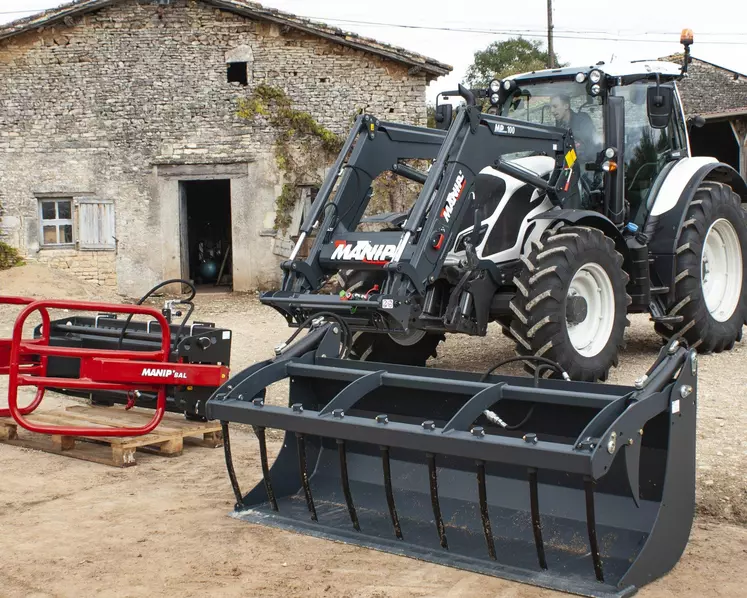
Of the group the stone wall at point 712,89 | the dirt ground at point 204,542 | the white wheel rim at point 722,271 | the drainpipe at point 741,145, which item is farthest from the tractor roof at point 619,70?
the stone wall at point 712,89

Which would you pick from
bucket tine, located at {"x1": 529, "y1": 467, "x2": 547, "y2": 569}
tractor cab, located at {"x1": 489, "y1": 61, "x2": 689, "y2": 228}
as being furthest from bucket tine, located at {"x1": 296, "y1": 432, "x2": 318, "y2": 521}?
tractor cab, located at {"x1": 489, "y1": 61, "x2": 689, "y2": 228}

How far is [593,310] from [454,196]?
1.67m

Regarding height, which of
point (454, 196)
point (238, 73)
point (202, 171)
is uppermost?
point (238, 73)

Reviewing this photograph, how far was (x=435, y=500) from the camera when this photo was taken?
13.7 ft

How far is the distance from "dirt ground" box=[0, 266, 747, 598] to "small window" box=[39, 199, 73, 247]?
1071 cm

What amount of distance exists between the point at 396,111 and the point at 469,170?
9.52 metres

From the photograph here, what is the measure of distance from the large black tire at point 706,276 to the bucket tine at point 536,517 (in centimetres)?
496

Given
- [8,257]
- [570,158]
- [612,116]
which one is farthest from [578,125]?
[8,257]

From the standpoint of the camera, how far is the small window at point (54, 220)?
16562 mm

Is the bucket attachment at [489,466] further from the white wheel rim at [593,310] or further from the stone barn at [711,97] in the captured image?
the stone barn at [711,97]

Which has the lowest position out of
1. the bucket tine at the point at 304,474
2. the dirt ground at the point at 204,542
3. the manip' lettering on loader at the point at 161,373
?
the dirt ground at the point at 204,542

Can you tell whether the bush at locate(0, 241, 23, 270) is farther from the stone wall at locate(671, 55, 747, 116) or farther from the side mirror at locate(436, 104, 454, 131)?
the stone wall at locate(671, 55, 747, 116)

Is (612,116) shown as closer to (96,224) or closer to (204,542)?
(204,542)

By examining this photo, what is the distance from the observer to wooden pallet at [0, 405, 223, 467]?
6012mm
